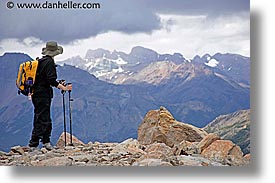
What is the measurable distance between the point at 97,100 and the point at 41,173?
681 mm

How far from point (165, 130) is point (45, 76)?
A: 96 cm

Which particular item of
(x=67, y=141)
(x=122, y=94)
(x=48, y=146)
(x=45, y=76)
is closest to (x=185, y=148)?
(x=122, y=94)

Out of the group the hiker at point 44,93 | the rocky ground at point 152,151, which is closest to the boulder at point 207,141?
the rocky ground at point 152,151

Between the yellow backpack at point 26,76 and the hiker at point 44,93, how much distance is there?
0.10ft

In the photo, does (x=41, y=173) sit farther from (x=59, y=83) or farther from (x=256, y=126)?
(x=256, y=126)

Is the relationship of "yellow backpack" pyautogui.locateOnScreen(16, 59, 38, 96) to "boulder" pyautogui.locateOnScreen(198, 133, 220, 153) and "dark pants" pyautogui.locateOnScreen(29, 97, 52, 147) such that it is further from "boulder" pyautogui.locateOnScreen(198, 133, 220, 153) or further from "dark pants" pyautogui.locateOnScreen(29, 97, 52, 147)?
"boulder" pyautogui.locateOnScreen(198, 133, 220, 153)

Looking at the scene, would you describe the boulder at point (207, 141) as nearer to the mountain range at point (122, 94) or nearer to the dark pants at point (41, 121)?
the mountain range at point (122, 94)

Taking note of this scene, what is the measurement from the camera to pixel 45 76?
226 inches

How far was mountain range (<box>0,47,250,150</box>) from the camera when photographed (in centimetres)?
577

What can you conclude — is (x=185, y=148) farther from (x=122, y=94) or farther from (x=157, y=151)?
(x=122, y=94)

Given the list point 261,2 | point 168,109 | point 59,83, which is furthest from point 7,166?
point 261,2

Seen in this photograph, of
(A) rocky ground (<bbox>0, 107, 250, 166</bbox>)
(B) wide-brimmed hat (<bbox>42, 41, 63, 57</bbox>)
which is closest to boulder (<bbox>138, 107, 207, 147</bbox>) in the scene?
(A) rocky ground (<bbox>0, 107, 250, 166</bbox>)

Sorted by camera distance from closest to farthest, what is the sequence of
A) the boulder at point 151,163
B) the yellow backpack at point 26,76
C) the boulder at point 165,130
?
1. the boulder at point 151,163
2. the yellow backpack at point 26,76
3. the boulder at point 165,130

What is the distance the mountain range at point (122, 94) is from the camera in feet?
18.9
